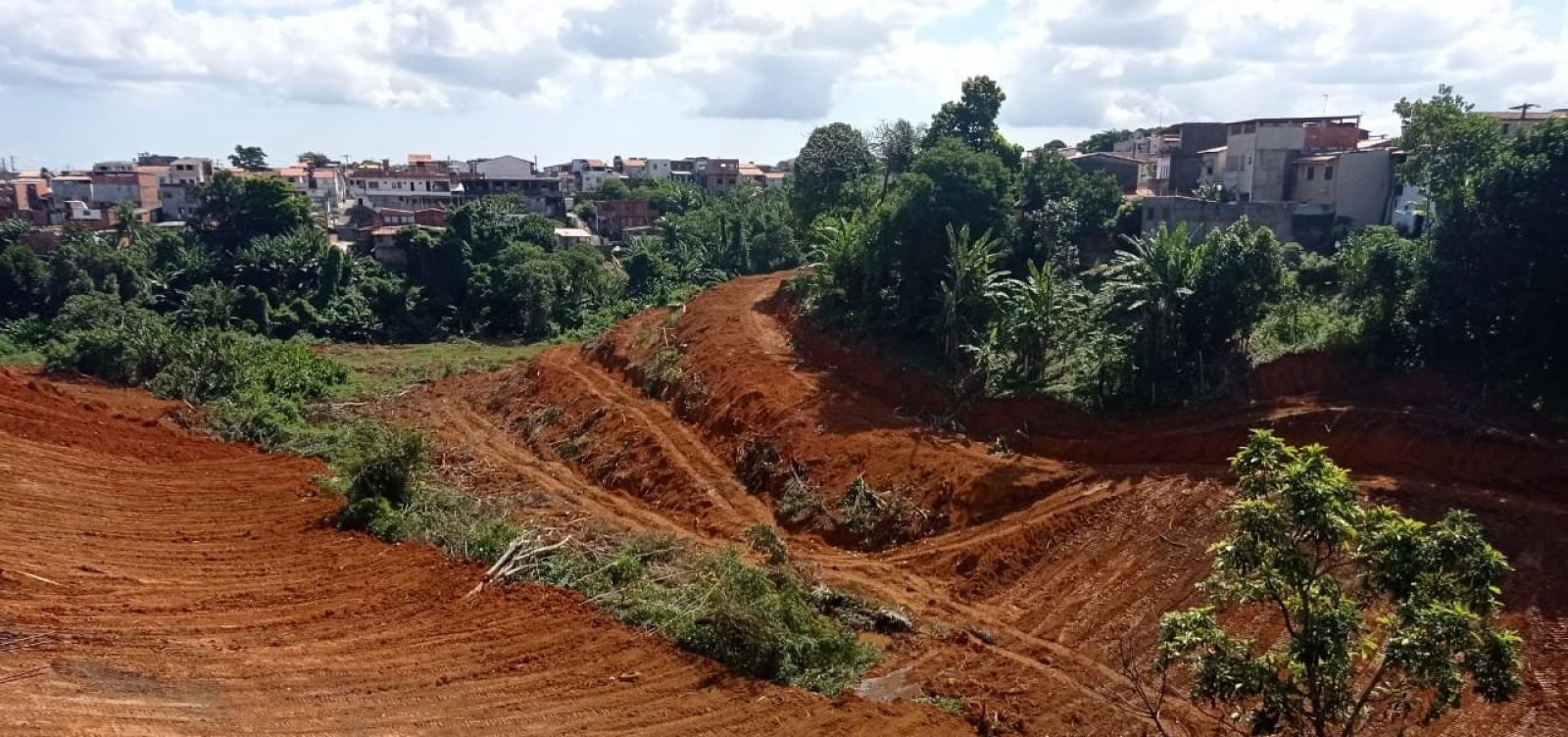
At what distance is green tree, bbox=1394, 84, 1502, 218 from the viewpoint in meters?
17.5

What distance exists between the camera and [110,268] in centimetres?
3912

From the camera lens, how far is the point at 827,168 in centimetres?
3300

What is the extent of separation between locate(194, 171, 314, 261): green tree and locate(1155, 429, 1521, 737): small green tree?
4799 centimetres

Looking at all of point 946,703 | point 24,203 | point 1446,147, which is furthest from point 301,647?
point 24,203

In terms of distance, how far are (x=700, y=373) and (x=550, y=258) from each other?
19796 mm

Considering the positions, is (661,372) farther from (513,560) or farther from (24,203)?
(24,203)

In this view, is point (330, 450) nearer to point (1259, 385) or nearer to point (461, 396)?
point (461, 396)

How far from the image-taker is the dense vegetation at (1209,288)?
620 inches

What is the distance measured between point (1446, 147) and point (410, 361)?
3041 cm

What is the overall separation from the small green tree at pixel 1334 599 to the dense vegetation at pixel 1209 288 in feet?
34.6

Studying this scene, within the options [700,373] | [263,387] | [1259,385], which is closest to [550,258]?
[263,387]

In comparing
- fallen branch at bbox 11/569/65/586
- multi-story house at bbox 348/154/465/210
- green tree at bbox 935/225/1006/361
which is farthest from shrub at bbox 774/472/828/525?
multi-story house at bbox 348/154/465/210

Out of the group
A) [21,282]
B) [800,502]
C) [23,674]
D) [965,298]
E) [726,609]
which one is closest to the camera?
[23,674]

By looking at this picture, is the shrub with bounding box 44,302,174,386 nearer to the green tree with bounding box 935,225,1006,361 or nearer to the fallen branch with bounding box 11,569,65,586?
the fallen branch with bounding box 11,569,65,586
